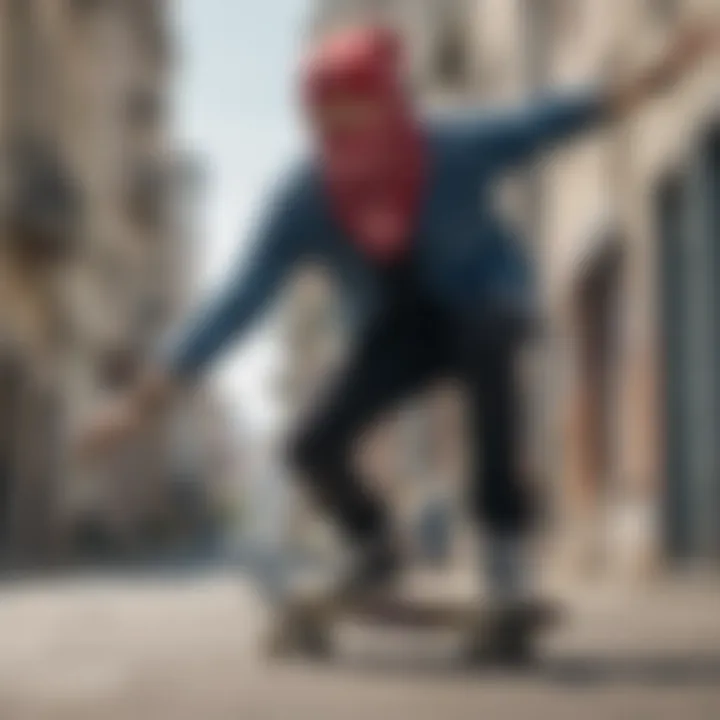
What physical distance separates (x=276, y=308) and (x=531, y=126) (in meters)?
0.22

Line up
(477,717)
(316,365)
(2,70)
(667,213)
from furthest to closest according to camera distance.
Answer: (667,213), (2,70), (316,365), (477,717)

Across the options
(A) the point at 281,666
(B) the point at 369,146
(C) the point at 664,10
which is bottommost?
(A) the point at 281,666

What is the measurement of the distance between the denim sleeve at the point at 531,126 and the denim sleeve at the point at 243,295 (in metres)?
0.14

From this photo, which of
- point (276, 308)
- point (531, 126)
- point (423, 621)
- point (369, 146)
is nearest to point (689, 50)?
point (531, 126)

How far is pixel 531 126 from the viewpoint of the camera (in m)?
0.96

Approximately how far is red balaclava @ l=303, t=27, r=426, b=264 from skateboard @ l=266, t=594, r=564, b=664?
26 cm

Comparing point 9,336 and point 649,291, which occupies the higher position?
point 649,291

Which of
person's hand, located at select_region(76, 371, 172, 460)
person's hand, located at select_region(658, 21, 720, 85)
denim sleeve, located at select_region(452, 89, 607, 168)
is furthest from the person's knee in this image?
person's hand, located at select_region(658, 21, 720, 85)

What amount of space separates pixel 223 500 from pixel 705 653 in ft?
1.21

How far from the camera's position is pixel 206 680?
3.03ft

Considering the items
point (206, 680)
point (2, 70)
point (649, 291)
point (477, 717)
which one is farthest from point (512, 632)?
point (2, 70)

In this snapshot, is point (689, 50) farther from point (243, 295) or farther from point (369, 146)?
point (243, 295)

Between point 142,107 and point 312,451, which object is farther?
point 142,107

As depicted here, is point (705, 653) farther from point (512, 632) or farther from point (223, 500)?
point (223, 500)
